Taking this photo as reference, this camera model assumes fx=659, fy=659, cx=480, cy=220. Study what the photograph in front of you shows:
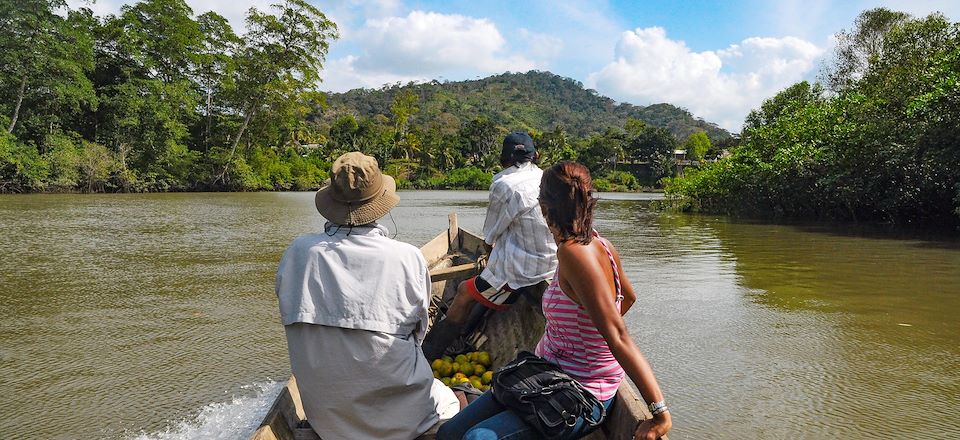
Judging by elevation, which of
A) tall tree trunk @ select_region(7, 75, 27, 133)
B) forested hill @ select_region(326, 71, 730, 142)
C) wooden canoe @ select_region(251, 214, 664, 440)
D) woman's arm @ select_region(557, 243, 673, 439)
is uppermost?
forested hill @ select_region(326, 71, 730, 142)

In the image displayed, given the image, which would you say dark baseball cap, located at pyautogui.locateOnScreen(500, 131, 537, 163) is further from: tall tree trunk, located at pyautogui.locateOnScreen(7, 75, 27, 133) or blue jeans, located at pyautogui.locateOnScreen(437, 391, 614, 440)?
tall tree trunk, located at pyautogui.locateOnScreen(7, 75, 27, 133)

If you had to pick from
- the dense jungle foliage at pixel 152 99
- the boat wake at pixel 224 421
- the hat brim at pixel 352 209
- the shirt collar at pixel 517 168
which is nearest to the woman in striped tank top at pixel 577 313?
the hat brim at pixel 352 209

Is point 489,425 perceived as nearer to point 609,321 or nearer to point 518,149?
point 609,321

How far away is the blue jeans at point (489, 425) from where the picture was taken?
1885 mm

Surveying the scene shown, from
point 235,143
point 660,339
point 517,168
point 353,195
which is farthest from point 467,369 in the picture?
point 235,143

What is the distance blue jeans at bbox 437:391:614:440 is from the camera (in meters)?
1.88

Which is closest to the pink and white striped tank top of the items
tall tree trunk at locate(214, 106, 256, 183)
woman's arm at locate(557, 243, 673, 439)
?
woman's arm at locate(557, 243, 673, 439)

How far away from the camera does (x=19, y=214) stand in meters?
16.4

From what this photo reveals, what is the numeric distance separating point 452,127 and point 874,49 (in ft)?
221

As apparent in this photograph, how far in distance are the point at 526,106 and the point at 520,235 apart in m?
136

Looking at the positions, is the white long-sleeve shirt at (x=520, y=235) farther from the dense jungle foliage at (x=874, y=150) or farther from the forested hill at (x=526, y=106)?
the forested hill at (x=526, y=106)

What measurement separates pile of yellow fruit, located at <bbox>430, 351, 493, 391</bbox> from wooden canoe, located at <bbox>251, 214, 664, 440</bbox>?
0.08 metres

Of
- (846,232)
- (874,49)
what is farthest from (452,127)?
(846,232)

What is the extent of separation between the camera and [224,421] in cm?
357
